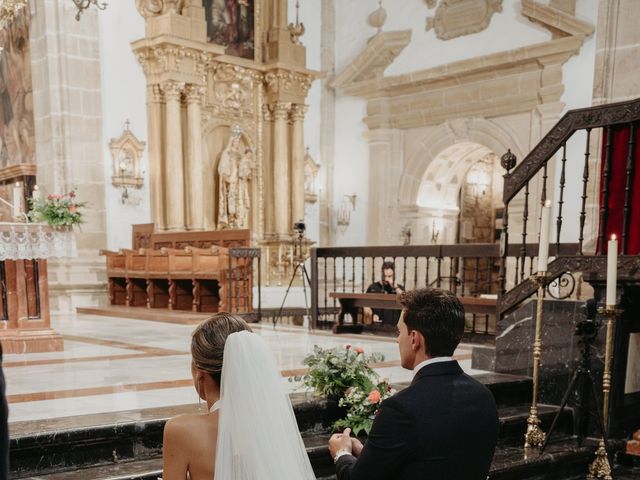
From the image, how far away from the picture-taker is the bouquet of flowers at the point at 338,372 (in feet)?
13.4

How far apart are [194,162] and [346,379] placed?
33.9ft


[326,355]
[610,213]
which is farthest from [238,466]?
[610,213]

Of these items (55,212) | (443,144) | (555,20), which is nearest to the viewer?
(55,212)

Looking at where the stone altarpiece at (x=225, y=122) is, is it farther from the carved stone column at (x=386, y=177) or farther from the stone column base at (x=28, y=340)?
the stone column base at (x=28, y=340)

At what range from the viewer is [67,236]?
6.39 metres

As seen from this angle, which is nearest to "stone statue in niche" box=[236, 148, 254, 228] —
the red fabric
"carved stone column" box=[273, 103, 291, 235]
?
"carved stone column" box=[273, 103, 291, 235]

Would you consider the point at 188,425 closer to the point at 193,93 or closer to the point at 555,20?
the point at 555,20

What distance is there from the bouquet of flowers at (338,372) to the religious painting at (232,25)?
1167 cm

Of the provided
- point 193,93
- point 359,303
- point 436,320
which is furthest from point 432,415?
point 193,93

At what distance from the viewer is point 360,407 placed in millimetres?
3939

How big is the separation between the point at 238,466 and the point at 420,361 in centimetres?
66

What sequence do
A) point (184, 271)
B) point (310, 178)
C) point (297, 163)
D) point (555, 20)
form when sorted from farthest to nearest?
point (310, 178) → point (297, 163) → point (555, 20) → point (184, 271)

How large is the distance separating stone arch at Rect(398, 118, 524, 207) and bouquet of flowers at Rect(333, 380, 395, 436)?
32.2 feet

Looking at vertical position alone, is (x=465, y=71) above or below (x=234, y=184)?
above
